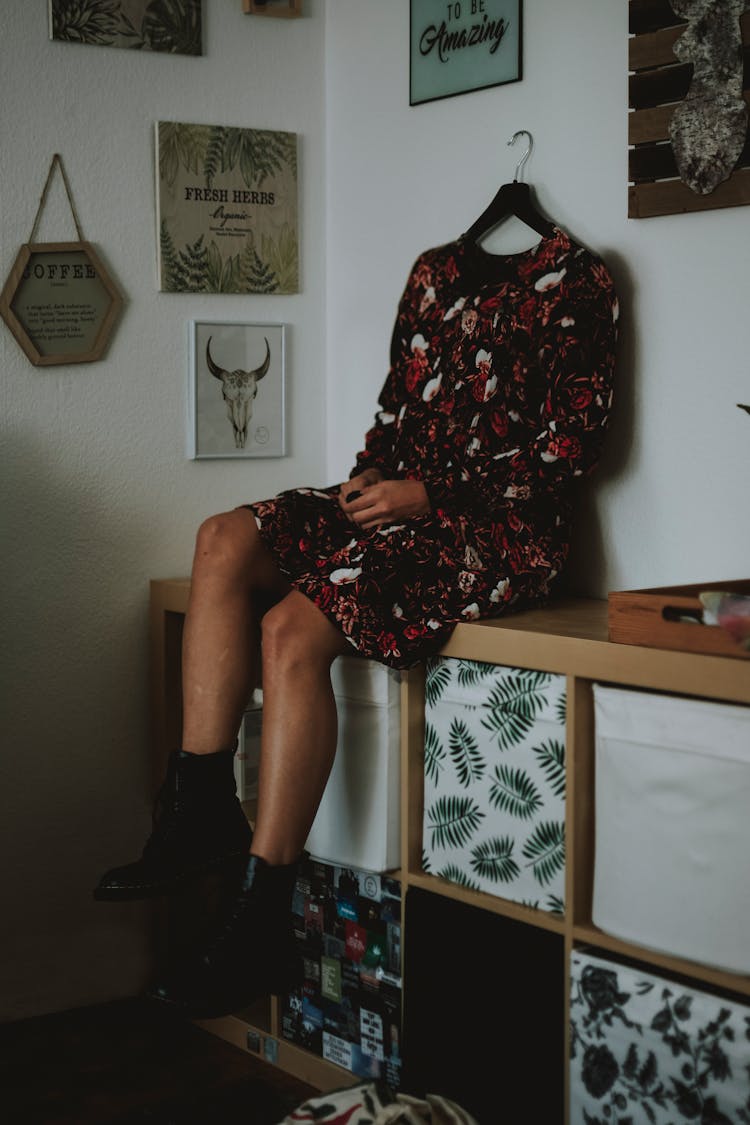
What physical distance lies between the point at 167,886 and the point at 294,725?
326 mm

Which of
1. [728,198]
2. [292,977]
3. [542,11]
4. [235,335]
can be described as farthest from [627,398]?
[292,977]

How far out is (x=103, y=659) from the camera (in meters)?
2.64

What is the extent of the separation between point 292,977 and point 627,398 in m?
1.10

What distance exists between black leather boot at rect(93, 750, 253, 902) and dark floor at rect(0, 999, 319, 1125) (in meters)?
0.37

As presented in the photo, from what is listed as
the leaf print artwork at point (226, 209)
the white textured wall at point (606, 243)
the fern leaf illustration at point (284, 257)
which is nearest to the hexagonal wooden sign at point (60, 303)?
the leaf print artwork at point (226, 209)

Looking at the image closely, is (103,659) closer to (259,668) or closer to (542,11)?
(259,668)

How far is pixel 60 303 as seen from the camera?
8.34 ft

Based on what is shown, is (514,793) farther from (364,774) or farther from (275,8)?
(275,8)

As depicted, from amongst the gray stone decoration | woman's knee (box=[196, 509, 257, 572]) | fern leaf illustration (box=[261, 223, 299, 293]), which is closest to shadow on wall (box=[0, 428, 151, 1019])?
woman's knee (box=[196, 509, 257, 572])

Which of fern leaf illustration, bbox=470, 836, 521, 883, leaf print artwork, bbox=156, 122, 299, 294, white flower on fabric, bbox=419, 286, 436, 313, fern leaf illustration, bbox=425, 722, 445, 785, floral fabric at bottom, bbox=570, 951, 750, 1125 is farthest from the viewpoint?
leaf print artwork, bbox=156, 122, 299, 294

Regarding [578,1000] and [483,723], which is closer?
[578,1000]

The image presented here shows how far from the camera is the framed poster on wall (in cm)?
243

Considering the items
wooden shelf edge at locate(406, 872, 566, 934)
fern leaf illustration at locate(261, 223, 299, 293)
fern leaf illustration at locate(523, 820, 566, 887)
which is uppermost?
fern leaf illustration at locate(261, 223, 299, 293)

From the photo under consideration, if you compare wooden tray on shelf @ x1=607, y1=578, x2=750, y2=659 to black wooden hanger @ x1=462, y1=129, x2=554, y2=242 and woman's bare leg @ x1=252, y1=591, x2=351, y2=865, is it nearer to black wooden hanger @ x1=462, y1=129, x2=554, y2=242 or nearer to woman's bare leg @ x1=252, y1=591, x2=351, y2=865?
woman's bare leg @ x1=252, y1=591, x2=351, y2=865
